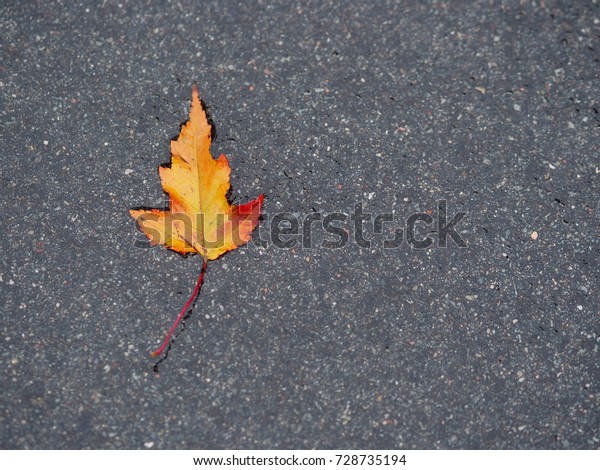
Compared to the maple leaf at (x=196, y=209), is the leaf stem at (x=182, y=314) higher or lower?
lower

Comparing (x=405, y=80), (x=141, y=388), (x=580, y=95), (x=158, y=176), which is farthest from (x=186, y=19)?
(x=580, y=95)

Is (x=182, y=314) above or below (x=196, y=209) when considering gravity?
below

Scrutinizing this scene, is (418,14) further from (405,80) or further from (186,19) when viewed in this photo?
(186,19)

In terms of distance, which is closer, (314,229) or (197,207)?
(197,207)

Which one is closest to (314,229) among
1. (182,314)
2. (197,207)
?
(197,207)

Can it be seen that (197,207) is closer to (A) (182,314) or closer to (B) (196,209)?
(B) (196,209)

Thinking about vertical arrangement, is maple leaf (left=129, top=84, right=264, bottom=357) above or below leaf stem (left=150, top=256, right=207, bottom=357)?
above
